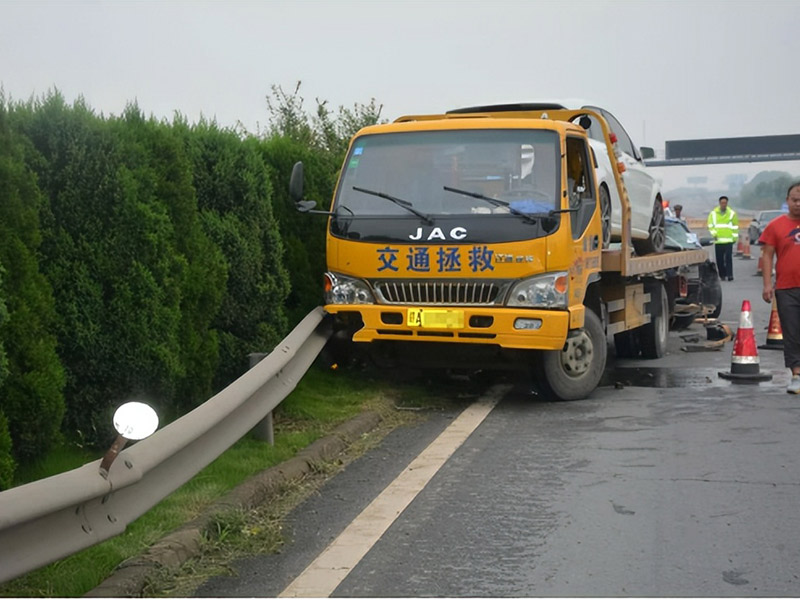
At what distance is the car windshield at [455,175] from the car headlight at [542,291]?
53 cm

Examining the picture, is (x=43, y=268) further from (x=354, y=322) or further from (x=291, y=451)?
(x=354, y=322)

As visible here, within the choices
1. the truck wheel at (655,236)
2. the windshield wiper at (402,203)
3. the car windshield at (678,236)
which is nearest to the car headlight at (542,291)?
the windshield wiper at (402,203)

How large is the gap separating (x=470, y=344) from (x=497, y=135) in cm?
175

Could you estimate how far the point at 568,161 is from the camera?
9.80 metres

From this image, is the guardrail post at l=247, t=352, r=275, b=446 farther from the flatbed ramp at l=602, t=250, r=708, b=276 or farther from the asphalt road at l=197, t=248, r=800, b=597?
the flatbed ramp at l=602, t=250, r=708, b=276

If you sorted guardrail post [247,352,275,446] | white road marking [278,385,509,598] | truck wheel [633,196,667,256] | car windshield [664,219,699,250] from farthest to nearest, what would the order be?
car windshield [664,219,699,250] → truck wheel [633,196,667,256] → guardrail post [247,352,275,446] → white road marking [278,385,509,598]

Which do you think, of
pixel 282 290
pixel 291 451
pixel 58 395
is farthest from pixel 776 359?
pixel 58 395

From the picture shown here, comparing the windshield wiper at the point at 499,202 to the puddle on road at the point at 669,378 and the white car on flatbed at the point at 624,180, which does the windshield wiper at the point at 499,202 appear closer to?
the white car on flatbed at the point at 624,180

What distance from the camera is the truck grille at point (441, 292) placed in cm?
909

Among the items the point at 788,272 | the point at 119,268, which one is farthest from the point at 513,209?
the point at 119,268

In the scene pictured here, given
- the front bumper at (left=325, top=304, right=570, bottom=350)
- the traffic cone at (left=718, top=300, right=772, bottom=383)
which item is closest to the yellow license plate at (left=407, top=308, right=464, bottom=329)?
the front bumper at (left=325, top=304, right=570, bottom=350)

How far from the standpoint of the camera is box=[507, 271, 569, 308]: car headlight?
355 inches

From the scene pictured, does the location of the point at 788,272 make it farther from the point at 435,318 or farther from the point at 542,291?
the point at 435,318

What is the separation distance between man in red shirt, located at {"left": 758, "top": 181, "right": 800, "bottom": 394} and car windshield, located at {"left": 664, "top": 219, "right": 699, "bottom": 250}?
15.7 feet
